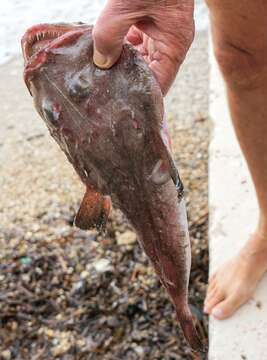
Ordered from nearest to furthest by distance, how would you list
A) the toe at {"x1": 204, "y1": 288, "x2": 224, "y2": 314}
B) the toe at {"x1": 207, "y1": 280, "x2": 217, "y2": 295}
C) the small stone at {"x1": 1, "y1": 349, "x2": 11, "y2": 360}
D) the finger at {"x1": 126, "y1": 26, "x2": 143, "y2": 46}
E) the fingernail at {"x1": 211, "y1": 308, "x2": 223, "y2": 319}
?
the finger at {"x1": 126, "y1": 26, "x2": 143, "y2": 46}, the fingernail at {"x1": 211, "y1": 308, "x2": 223, "y2": 319}, the toe at {"x1": 204, "y1": 288, "x2": 224, "y2": 314}, the toe at {"x1": 207, "y1": 280, "x2": 217, "y2": 295}, the small stone at {"x1": 1, "y1": 349, "x2": 11, "y2": 360}

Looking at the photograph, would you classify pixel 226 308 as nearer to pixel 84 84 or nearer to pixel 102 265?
pixel 102 265

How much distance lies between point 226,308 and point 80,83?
4.82 ft

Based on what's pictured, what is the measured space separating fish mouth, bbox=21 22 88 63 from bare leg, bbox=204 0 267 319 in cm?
76

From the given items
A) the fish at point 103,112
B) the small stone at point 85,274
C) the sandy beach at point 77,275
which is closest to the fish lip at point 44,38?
the fish at point 103,112

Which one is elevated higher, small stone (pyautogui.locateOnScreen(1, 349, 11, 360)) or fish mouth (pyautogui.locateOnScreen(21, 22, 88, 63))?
fish mouth (pyautogui.locateOnScreen(21, 22, 88, 63))

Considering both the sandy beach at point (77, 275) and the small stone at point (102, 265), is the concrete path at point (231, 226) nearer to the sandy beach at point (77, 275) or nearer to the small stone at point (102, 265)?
the sandy beach at point (77, 275)

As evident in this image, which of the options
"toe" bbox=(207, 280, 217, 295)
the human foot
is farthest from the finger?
"toe" bbox=(207, 280, 217, 295)

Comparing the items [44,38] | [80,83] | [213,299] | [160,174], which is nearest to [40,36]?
[44,38]

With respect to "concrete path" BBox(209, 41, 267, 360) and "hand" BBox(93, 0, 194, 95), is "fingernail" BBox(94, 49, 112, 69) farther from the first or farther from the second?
"concrete path" BBox(209, 41, 267, 360)

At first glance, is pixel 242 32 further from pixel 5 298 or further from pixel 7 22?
pixel 7 22

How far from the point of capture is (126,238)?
3.61m

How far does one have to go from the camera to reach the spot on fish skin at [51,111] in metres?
1.67

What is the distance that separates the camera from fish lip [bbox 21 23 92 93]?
1.63 m

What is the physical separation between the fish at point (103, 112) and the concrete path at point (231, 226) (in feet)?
3.52
